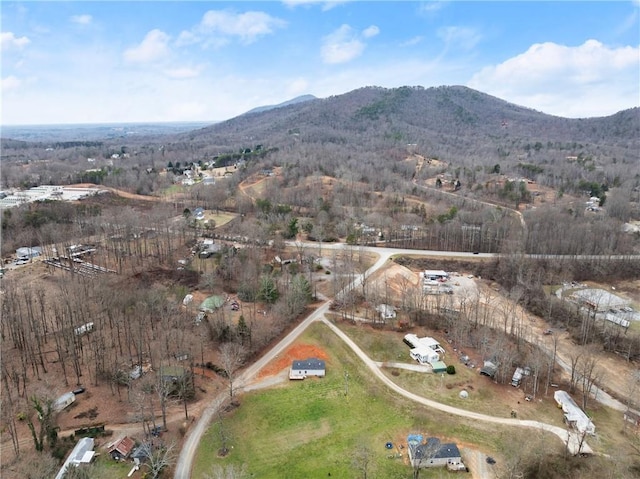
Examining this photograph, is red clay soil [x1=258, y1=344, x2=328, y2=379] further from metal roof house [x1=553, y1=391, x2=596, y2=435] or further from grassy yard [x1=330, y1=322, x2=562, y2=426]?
metal roof house [x1=553, y1=391, x2=596, y2=435]

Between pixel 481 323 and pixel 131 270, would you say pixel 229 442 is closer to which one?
pixel 481 323

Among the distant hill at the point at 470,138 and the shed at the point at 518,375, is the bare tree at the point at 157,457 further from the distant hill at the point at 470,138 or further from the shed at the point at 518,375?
the distant hill at the point at 470,138

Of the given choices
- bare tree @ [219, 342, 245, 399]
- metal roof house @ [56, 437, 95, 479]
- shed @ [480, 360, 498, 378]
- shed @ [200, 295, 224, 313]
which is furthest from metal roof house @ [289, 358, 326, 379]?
metal roof house @ [56, 437, 95, 479]

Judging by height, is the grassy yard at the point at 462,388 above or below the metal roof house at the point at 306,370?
below

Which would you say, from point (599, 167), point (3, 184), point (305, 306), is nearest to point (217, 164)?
point (3, 184)

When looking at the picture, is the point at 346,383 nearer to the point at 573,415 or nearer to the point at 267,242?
the point at 573,415

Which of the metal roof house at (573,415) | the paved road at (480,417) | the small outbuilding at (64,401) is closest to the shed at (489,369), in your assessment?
the metal roof house at (573,415)
